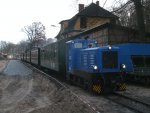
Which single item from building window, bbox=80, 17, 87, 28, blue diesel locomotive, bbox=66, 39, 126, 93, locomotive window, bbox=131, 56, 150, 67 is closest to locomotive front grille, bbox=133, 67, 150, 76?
locomotive window, bbox=131, 56, 150, 67

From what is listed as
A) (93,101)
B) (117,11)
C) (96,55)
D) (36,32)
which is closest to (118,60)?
(96,55)

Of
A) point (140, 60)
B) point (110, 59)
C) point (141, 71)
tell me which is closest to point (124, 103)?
point (110, 59)

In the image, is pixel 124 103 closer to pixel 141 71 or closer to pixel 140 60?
pixel 141 71

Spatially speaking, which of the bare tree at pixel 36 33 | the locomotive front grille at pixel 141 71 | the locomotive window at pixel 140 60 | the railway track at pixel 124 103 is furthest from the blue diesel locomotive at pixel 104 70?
the bare tree at pixel 36 33

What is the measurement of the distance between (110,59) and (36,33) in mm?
106334

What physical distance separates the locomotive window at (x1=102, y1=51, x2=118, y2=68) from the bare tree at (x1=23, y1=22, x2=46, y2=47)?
334ft

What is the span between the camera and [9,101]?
627 inches

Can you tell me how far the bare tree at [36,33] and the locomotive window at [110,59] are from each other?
334 ft

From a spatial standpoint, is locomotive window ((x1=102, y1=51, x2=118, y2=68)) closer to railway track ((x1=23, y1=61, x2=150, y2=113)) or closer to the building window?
railway track ((x1=23, y1=61, x2=150, y2=113))

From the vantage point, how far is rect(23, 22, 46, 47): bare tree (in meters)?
118

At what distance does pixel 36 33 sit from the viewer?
121125mm

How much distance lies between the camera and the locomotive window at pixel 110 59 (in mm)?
16283

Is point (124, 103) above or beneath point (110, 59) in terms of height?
beneath

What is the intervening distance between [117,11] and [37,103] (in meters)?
13.9
